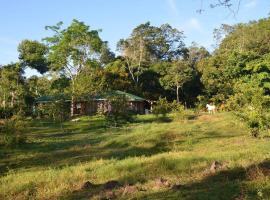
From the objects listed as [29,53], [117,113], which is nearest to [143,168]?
[117,113]

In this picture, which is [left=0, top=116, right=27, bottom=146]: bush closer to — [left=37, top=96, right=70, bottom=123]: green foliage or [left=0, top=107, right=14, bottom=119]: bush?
[left=37, top=96, right=70, bottom=123]: green foliage

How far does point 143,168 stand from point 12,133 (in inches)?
472

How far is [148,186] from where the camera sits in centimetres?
948

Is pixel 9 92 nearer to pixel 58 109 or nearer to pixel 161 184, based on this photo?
pixel 58 109

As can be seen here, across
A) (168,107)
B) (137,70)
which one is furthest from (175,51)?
(168,107)

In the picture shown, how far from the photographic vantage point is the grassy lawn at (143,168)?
8836 mm

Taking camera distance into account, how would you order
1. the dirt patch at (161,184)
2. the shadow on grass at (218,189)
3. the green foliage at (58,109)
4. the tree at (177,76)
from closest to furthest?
the shadow on grass at (218,189), the dirt patch at (161,184), the green foliage at (58,109), the tree at (177,76)

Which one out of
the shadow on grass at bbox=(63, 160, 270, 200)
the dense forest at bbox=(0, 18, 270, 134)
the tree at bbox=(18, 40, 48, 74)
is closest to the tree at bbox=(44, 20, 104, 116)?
the dense forest at bbox=(0, 18, 270, 134)

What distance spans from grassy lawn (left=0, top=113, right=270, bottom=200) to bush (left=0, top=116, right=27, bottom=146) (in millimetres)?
561

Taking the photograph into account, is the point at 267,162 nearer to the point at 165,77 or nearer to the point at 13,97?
the point at 13,97

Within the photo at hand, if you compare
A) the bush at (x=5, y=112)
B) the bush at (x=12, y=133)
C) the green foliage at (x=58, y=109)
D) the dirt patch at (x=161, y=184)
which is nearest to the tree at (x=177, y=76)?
the green foliage at (x=58, y=109)

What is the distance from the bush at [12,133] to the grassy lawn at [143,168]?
1.84 feet

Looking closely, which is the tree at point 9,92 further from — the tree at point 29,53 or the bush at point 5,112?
the tree at point 29,53

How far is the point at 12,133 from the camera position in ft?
75.4
